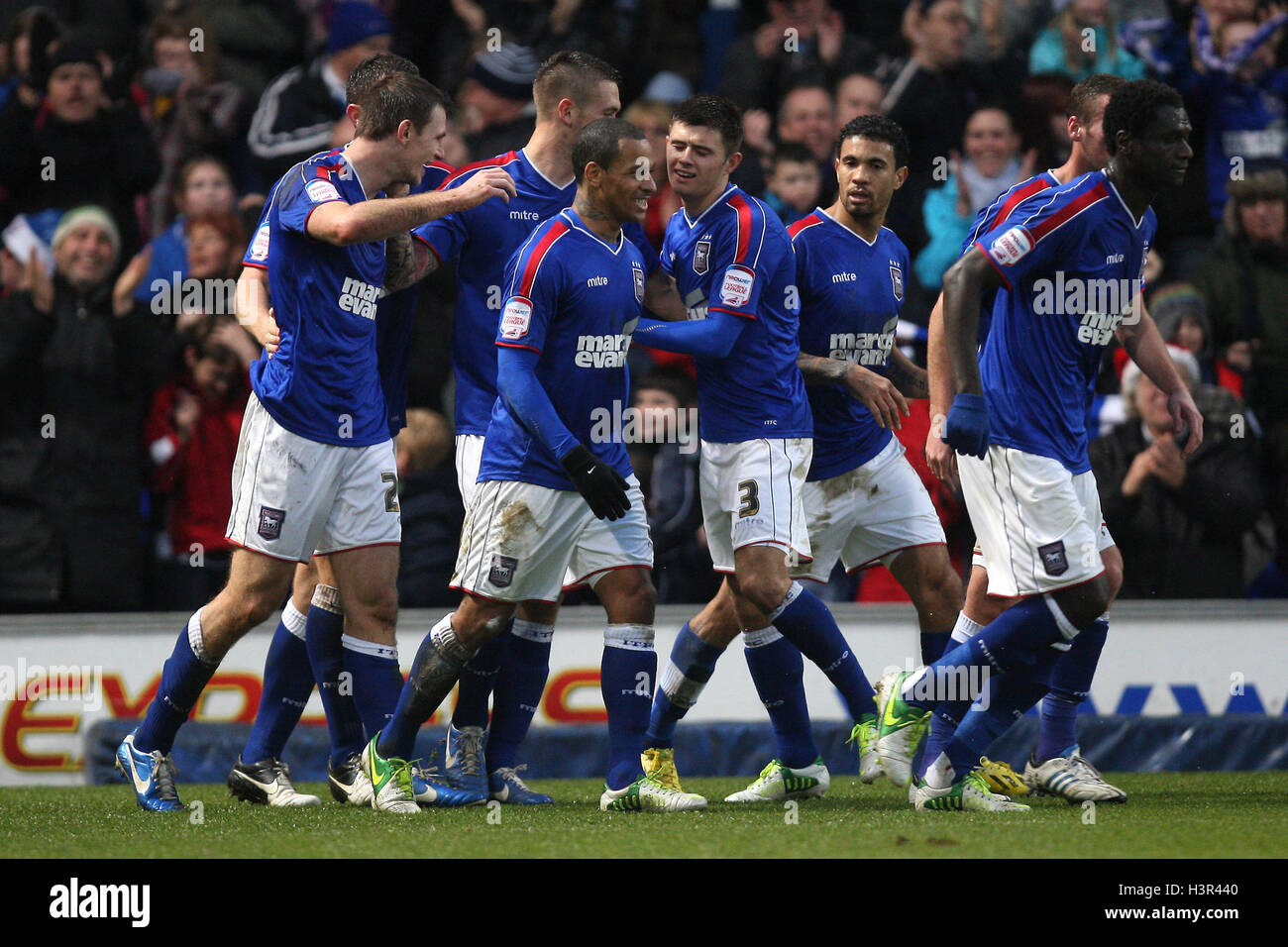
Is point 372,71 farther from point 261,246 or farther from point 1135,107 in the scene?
point 1135,107

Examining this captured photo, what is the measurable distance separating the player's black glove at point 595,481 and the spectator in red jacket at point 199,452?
3719 mm

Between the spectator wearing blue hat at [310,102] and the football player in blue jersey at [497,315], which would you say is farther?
the spectator wearing blue hat at [310,102]

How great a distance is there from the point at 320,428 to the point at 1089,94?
2.98 meters

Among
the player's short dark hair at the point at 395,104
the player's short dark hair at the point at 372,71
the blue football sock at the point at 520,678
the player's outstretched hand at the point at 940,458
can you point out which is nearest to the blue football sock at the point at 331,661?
the blue football sock at the point at 520,678

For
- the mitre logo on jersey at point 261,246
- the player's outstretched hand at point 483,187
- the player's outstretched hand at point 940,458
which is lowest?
the player's outstretched hand at point 940,458

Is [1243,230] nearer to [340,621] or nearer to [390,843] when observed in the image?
[340,621]

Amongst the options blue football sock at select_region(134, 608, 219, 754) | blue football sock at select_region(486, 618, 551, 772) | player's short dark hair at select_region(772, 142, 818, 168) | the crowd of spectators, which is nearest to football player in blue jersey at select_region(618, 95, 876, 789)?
blue football sock at select_region(486, 618, 551, 772)

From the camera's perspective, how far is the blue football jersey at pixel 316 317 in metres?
5.46

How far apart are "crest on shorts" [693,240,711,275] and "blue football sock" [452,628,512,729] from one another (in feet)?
4.89

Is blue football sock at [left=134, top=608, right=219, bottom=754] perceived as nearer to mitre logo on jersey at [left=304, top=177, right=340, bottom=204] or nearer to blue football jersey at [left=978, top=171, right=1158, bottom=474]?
mitre logo on jersey at [left=304, top=177, right=340, bottom=204]

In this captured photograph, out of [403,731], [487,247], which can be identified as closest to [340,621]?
[403,731]

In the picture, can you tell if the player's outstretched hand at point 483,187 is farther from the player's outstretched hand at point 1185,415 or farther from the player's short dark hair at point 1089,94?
the player's outstretched hand at point 1185,415

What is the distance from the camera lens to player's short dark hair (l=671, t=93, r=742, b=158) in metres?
5.71

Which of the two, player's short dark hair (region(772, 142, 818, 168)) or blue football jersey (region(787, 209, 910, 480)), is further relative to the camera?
player's short dark hair (region(772, 142, 818, 168))
